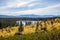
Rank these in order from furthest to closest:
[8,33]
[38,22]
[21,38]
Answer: [38,22], [8,33], [21,38]

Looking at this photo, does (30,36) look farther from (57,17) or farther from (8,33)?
(57,17)

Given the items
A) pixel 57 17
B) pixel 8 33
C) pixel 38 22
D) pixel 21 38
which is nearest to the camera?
pixel 21 38

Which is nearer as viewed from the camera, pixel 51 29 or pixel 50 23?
pixel 51 29

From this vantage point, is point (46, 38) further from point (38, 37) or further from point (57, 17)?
point (57, 17)

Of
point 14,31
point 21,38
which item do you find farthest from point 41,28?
point 21,38

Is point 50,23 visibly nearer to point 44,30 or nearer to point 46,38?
point 44,30

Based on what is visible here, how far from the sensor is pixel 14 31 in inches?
353

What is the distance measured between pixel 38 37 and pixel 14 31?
1.53 m

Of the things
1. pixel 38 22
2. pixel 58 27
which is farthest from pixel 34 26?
pixel 58 27

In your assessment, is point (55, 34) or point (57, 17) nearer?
point (55, 34)

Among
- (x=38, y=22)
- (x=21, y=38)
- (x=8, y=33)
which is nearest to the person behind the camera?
(x=21, y=38)

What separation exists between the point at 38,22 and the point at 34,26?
323 mm

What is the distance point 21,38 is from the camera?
25.0ft

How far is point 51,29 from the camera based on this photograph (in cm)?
905
